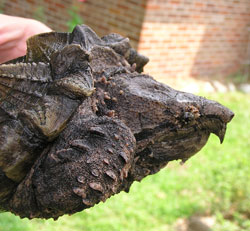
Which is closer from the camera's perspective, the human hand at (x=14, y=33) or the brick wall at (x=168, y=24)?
the human hand at (x=14, y=33)

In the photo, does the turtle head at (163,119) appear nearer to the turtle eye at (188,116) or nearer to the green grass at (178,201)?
the turtle eye at (188,116)

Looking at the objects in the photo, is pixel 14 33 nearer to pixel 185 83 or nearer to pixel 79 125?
pixel 79 125

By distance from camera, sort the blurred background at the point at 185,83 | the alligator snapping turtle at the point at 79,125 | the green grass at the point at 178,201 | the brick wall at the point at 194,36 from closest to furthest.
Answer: the alligator snapping turtle at the point at 79,125, the green grass at the point at 178,201, the blurred background at the point at 185,83, the brick wall at the point at 194,36

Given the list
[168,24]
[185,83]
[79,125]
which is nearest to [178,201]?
[168,24]

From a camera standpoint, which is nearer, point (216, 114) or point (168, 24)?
point (216, 114)

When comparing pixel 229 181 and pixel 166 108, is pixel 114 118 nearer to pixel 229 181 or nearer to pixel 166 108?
pixel 166 108

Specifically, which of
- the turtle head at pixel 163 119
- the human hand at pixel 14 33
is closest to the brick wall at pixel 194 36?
the human hand at pixel 14 33
